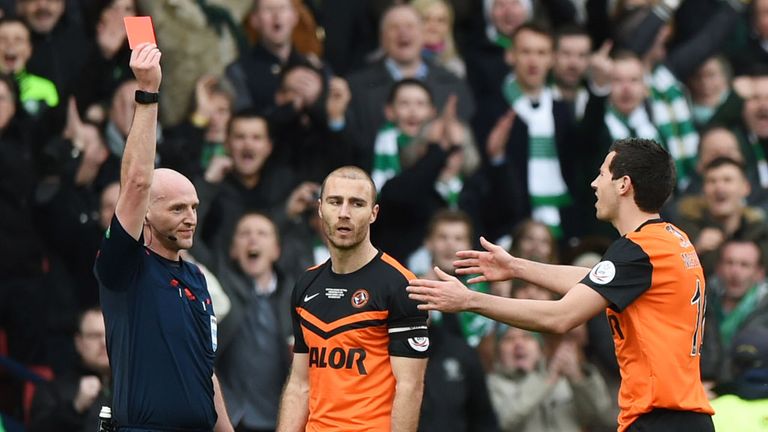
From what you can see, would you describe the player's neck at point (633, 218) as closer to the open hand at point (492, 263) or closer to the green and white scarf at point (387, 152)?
the open hand at point (492, 263)

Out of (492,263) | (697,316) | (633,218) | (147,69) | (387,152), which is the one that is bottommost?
(697,316)

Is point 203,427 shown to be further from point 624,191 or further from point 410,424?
point 624,191

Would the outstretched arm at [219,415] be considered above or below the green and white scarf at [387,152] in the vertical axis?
below

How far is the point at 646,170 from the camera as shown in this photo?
843 cm

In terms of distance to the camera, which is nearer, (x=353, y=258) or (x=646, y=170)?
(x=646, y=170)

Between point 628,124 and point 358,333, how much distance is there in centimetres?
669

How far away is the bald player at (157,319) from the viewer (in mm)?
8508

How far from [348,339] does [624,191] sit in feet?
5.71

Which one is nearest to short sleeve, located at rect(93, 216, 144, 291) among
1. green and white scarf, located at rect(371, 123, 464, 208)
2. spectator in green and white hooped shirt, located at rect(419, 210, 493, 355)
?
spectator in green and white hooped shirt, located at rect(419, 210, 493, 355)

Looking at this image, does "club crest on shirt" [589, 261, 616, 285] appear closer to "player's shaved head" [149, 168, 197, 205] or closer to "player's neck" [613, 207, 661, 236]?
"player's neck" [613, 207, 661, 236]

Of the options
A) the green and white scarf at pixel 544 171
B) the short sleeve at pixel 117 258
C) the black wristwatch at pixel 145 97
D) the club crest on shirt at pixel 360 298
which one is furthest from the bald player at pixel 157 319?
the green and white scarf at pixel 544 171

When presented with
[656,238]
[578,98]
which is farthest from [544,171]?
[656,238]

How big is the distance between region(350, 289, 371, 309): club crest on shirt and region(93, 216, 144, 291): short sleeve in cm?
122

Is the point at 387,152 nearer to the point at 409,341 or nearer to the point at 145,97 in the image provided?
the point at 409,341
